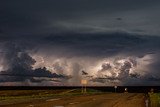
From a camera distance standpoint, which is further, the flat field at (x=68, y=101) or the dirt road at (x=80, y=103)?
the flat field at (x=68, y=101)

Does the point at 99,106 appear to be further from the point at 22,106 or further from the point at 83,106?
the point at 22,106

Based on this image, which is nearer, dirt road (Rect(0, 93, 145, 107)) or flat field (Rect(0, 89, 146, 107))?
dirt road (Rect(0, 93, 145, 107))

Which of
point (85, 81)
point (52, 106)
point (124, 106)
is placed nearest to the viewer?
point (52, 106)

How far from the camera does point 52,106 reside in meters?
34.0

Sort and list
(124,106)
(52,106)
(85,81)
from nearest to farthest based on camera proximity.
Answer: (52,106) < (124,106) < (85,81)

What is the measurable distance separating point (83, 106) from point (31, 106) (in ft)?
15.1

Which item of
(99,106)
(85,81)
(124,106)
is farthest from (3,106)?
(85,81)

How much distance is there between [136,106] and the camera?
38.2 metres

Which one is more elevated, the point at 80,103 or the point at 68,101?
the point at 68,101

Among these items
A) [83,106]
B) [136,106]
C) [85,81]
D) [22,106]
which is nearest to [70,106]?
[83,106]

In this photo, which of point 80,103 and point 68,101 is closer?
point 80,103

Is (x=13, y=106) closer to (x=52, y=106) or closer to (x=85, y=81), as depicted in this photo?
(x=52, y=106)

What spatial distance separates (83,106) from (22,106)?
5.32 metres

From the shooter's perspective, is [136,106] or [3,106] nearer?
[3,106]
